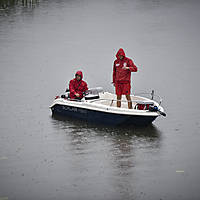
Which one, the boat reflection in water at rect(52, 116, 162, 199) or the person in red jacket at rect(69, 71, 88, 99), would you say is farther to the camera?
the person in red jacket at rect(69, 71, 88, 99)

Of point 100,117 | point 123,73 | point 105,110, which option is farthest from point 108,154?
point 123,73

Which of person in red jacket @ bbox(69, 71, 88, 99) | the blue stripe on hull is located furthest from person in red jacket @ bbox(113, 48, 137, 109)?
person in red jacket @ bbox(69, 71, 88, 99)

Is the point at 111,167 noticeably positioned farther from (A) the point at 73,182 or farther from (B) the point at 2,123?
(B) the point at 2,123

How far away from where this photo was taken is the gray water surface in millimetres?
9258

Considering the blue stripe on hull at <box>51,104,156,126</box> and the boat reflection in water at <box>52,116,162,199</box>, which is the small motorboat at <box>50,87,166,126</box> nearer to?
the blue stripe on hull at <box>51,104,156,126</box>

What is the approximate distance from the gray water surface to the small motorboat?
232mm

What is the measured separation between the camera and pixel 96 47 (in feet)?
79.0

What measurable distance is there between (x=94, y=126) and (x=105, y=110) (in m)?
0.59

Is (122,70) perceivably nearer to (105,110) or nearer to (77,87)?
(105,110)

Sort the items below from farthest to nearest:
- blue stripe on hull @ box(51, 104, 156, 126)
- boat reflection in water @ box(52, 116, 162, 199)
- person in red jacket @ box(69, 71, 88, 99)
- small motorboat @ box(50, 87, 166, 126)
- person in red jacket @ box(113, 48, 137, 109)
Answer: person in red jacket @ box(69, 71, 88, 99), person in red jacket @ box(113, 48, 137, 109), blue stripe on hull @ box(51, 104, 156, 126), small motorboat @ box(50, 87, 166, 126), boat reflection in water @ box(52, 116, 162, 199)

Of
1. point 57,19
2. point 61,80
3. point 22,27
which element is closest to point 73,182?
point 61,80

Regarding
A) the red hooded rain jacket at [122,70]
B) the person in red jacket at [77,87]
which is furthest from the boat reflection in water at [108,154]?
the red hooded rain jacket at [122,70]

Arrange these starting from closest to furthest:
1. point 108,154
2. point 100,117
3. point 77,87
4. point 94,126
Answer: point 108,154 < point 100,117 < point 94,126 < point 77,87

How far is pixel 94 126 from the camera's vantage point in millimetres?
12445
